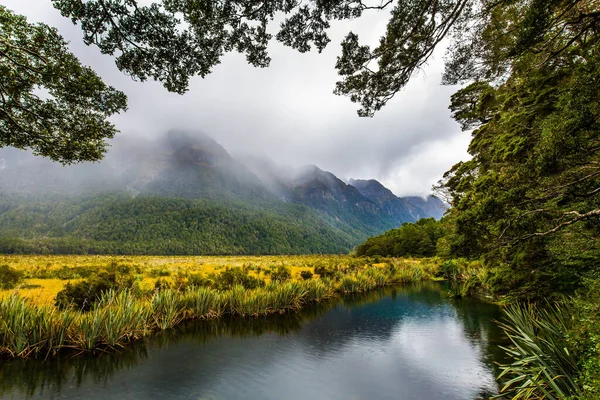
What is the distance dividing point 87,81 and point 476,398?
1343 cm

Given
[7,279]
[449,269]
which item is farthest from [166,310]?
[449,269]

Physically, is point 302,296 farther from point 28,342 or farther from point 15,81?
point 15,81

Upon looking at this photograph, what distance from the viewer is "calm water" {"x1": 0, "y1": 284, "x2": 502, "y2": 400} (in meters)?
6.73

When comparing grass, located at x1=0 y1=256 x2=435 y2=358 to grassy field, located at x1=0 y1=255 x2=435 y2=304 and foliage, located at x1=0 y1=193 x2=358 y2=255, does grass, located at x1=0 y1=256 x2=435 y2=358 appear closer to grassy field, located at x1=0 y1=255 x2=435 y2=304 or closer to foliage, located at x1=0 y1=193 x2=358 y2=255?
grassy field, located at x1=0 y1=255 x2=435 y2=304

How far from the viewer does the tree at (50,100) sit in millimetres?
6742

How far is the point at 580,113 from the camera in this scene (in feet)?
13.6

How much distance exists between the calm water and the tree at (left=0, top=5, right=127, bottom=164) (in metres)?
6.78

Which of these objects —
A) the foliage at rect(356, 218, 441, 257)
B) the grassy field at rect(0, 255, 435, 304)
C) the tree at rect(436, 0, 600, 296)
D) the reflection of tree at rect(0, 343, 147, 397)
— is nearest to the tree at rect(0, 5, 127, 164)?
the grassy field at rect(0, 255, 435, 304)

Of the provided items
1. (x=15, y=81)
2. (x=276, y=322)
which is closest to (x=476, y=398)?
(x=276, y=322)

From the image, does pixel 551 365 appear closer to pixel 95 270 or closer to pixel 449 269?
pixel 95 270

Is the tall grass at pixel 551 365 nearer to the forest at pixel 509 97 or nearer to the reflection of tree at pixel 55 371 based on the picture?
the forest at pixel 509 97

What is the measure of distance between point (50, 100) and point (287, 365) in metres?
11.1

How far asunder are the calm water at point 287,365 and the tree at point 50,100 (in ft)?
22.2

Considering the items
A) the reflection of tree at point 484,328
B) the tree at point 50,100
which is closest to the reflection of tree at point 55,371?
the tree at point 50,100
